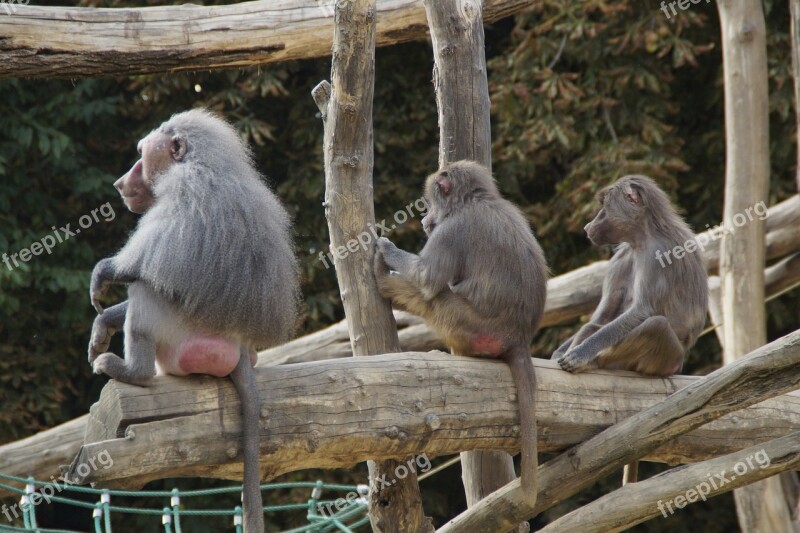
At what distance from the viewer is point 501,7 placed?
6.01 meters

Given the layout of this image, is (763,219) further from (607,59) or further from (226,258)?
(226,258)

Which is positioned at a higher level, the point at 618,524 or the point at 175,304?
the point at 175,304

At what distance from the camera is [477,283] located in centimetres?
479

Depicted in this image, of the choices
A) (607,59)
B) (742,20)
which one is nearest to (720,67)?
(607,59)

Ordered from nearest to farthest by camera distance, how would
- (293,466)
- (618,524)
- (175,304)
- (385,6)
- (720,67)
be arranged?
(175,304), (293,466), (618,524), (385,6), (720,67)

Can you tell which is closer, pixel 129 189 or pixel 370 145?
pixel 129 189

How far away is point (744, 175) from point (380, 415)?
12.2 ft

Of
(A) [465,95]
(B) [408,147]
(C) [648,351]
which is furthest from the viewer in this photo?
(B) [408,147]

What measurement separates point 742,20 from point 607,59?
8.29 feet

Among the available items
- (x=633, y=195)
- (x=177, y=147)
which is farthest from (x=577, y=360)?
(x=177, y=147)

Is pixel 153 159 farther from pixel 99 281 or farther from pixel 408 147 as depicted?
pixel 408 147

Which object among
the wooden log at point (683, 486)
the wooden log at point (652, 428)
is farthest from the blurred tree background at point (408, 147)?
the wooden log at point (683, 486)

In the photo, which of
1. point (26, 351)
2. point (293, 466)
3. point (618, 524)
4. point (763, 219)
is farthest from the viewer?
point (26, 351)
